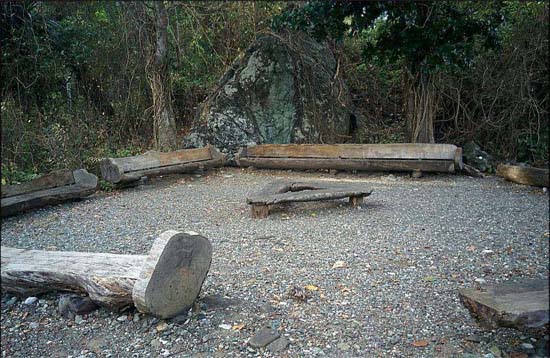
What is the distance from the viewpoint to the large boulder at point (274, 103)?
7895mm

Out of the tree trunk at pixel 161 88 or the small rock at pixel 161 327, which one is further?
the tree trunk at pixel 161 88

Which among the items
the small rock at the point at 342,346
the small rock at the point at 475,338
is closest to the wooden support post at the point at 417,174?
the small rock at the point at 475,338

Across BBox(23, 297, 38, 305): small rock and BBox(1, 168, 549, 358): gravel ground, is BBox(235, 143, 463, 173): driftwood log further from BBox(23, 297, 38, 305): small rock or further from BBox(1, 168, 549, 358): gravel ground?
BBox(23, 297, 38, 305): small rock

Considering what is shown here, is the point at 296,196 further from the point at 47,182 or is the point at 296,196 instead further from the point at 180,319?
the point at 47,182

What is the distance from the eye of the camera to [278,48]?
805 cm

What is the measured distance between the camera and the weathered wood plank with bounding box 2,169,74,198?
4053 millimetres

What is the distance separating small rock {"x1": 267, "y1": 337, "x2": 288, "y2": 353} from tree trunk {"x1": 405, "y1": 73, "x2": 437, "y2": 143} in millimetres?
5505

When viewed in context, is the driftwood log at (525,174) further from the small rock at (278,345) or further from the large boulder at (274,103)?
the small rock at (278,345)

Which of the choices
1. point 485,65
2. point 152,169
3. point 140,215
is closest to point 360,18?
point 485,65

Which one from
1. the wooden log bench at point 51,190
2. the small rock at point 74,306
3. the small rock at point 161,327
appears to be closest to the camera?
the small rock at point 161,327

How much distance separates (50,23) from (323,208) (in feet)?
11.5

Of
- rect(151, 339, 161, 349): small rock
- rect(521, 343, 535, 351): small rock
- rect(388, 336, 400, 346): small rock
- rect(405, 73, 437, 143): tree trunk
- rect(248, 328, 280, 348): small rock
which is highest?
rect(405, 73, 437, 143): tree trunk

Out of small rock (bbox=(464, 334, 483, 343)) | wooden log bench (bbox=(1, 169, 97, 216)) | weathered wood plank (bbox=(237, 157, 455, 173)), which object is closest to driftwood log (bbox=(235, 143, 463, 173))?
weathered wood plank (bbox=(237, 157, 455, 173))

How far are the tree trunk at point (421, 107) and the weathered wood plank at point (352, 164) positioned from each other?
1.07 metres
